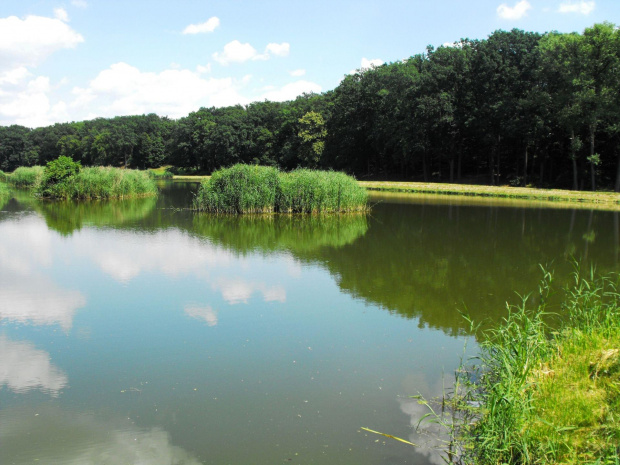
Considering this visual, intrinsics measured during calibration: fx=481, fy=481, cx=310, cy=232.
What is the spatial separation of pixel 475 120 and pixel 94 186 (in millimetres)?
28660

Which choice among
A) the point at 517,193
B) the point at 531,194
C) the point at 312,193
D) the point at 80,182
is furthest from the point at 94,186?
the point at 531,194

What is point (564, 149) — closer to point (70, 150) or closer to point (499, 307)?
point (499, 307)

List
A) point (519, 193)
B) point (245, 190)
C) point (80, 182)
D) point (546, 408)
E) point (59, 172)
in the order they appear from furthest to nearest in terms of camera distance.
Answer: point (519, 193) → point (59, 172) → point (80, 182) → point (245, 190) → point (546, 408)

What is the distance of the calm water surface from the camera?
434 centimetres

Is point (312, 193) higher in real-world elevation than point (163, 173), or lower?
lower

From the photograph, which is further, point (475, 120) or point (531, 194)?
point (475, 120)

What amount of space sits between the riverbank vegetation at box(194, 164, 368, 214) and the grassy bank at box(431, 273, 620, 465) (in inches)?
678

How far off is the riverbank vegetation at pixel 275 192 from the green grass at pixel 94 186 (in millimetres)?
10575

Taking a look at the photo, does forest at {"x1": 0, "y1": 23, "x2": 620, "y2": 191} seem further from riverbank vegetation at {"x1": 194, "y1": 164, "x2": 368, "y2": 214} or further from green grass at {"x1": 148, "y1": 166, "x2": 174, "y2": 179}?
riverbank vegetation at {"x1": 194, "y1": 164, "x2": 368, "y2": 214}

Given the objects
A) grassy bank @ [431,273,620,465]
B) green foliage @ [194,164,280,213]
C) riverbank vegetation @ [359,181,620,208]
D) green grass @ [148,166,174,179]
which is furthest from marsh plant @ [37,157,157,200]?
green grass @ [148,166,174,179]

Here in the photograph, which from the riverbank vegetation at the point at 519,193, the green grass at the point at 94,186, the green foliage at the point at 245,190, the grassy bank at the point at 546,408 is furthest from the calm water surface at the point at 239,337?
the riverbank vegetation at the point at 519,193

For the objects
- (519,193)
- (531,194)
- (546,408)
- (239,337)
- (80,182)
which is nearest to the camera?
(546,408)

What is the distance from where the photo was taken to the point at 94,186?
29375 mm

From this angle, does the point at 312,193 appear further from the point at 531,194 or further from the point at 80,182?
the point at 531,194
